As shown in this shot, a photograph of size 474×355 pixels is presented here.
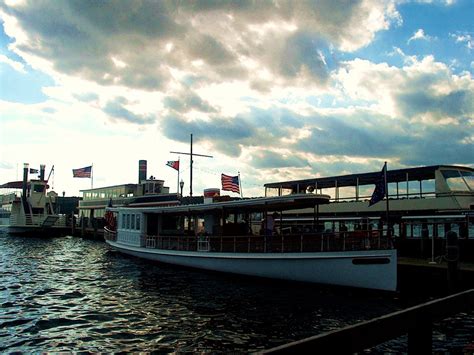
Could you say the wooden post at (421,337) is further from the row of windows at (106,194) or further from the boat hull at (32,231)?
the boat hull at (32,231)

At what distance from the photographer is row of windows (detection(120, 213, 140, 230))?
28.7 meters

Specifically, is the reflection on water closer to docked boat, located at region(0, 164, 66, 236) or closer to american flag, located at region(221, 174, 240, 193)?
american flag, located at region(221, 174, 240, 193)

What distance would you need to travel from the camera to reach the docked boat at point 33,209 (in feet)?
187

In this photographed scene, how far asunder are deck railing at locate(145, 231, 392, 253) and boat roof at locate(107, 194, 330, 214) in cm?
153

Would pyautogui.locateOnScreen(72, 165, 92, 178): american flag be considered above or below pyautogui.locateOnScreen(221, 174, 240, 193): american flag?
above

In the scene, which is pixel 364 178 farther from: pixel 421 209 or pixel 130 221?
pixel 130 221

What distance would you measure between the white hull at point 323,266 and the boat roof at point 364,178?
12203 mm

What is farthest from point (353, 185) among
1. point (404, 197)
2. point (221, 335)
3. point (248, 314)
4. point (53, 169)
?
point (53, 169)

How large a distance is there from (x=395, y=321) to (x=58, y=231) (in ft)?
202

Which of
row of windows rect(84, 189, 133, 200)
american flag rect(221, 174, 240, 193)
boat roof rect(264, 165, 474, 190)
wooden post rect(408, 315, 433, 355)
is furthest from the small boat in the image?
row of windows rect(84, 189, 133, 200)

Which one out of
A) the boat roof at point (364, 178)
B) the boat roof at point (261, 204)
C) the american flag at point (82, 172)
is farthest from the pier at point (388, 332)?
the american flag at point (82, 172)

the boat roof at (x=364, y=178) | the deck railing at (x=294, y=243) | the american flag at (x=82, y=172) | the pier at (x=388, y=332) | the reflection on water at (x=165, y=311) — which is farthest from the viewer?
the american flag at (x=82, y=172)

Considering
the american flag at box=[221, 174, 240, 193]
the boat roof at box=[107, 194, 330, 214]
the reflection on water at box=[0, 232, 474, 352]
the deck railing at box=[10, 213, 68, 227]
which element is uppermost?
the american flag at box=[221, 174, 240, 193]

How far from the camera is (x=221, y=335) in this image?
11477 millimetres
